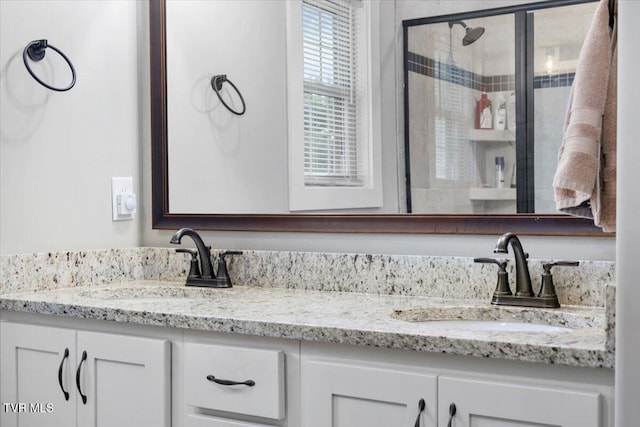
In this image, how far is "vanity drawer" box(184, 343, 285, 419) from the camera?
168 centimetres

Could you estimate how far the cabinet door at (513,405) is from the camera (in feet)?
4.46

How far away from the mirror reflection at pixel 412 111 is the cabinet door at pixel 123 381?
0.65 meters

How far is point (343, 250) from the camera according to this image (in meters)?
2.23

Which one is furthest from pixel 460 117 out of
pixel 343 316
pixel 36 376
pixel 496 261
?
pixel 36 376

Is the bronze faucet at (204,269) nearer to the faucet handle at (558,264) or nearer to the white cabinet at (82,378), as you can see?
the white cabinet at (82,378)

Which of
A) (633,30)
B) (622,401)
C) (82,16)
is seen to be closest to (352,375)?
(622,401)

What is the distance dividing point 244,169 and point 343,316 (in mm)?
830

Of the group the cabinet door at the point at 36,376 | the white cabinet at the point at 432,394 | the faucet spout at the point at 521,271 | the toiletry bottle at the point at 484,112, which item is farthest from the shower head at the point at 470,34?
the cabinet door at the point at 36,376

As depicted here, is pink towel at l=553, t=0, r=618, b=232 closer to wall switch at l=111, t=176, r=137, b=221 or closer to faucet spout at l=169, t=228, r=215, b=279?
faucet spout at l=169, t=228, r=215, b=279

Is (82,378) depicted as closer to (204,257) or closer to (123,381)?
(123,381)

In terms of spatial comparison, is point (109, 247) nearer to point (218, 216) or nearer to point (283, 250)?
point (218, 216)

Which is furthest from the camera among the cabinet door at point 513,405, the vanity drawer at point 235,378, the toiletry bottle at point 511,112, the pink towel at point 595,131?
the toiletry bottle at point 511,112

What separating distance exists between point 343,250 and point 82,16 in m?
1.12

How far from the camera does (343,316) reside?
1735 millimetres
